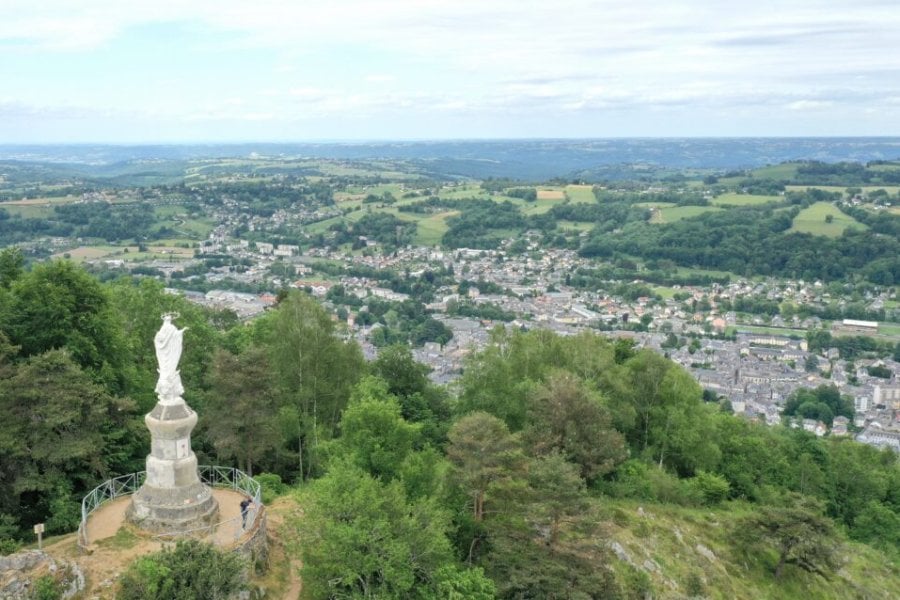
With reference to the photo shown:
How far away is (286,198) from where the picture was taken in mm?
191750

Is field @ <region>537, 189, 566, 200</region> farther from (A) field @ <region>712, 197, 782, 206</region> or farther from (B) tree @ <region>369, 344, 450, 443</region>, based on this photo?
(B) tree @ <region>369, 344, 450, 443</region>

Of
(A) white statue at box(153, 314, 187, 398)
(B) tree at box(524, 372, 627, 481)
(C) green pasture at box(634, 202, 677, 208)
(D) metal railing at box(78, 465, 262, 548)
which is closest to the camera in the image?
(D) metal railing at box(78, 465, 262, 548)

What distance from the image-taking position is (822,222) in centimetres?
14275

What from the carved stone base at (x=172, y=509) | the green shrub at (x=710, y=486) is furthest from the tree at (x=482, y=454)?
the green shrub at (x=710, y=486)

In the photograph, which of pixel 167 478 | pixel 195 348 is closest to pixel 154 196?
pixel 195 348

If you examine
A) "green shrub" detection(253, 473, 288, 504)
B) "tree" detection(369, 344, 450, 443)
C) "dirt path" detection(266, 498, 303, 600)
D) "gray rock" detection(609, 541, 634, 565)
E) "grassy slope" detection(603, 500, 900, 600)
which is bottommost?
"grassy slope" detection(603, 500, 900, 600)

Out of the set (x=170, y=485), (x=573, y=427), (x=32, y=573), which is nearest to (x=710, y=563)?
(x=573, y=427)

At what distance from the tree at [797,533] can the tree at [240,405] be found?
17939mm

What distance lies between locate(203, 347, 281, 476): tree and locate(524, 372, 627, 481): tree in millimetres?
9030

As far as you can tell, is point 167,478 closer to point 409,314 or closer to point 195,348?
point 195,348

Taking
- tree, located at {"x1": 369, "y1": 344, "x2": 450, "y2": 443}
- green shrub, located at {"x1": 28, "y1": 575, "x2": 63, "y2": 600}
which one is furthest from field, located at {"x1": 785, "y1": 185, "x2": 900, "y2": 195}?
green shrub, located at {"x1": 28, "y1": 575, "x2": 63, "y2": 600}

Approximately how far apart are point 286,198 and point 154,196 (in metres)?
34.9

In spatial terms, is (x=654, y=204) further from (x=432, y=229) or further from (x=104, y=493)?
(x=104, y=493)

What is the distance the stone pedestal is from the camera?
54.0 ft
